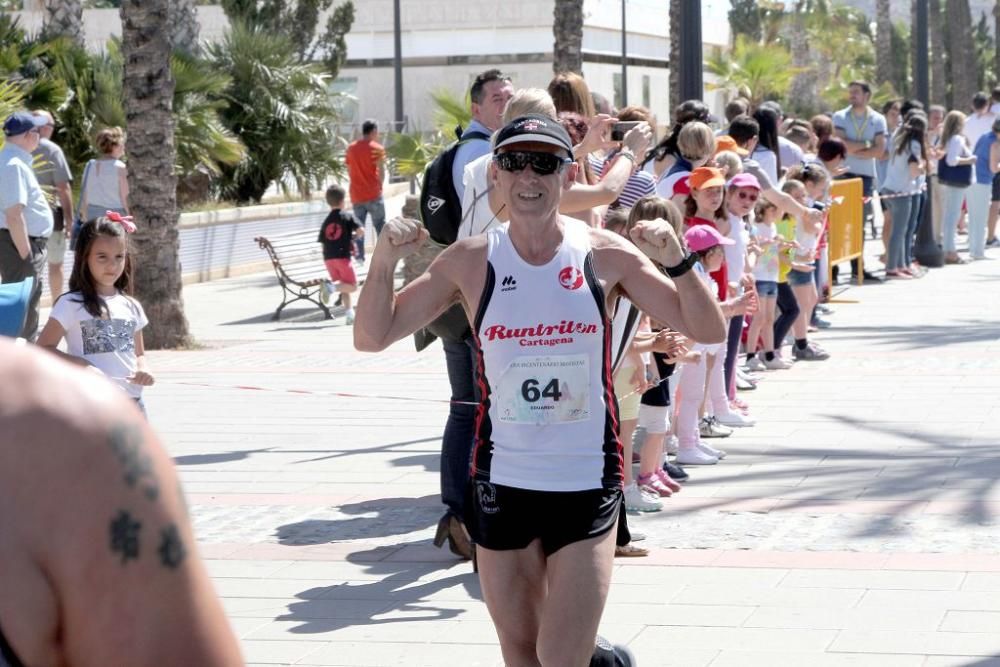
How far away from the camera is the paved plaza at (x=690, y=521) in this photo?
5363 millimetres

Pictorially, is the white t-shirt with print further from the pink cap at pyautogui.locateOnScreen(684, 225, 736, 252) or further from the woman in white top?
the woman in white top

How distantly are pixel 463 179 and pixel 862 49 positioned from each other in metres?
70.5

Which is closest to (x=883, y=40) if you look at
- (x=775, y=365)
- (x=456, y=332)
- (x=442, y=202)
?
(x=775, y=365)

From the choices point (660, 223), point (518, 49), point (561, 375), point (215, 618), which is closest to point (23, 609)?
point (215, 618)

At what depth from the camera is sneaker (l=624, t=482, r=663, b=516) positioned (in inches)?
285

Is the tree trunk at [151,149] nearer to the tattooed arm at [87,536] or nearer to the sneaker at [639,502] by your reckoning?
the sneaker at [639,502]

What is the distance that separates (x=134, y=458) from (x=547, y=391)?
278cm

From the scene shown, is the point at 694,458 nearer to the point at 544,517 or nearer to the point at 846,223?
the point at 544,517

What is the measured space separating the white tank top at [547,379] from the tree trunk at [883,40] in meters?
37.1

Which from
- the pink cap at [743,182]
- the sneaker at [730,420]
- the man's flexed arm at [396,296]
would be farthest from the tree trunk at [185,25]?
the man's flexed arm at [396,296]

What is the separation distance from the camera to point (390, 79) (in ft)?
189

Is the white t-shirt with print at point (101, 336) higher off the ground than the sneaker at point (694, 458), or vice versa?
the white t-shirt with print at point (101, 336)

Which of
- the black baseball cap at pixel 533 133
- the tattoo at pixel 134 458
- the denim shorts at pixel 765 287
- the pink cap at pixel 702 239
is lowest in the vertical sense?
the denim shorts at pixel 765 287

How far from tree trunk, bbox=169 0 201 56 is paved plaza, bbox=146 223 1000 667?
38.9 feet
